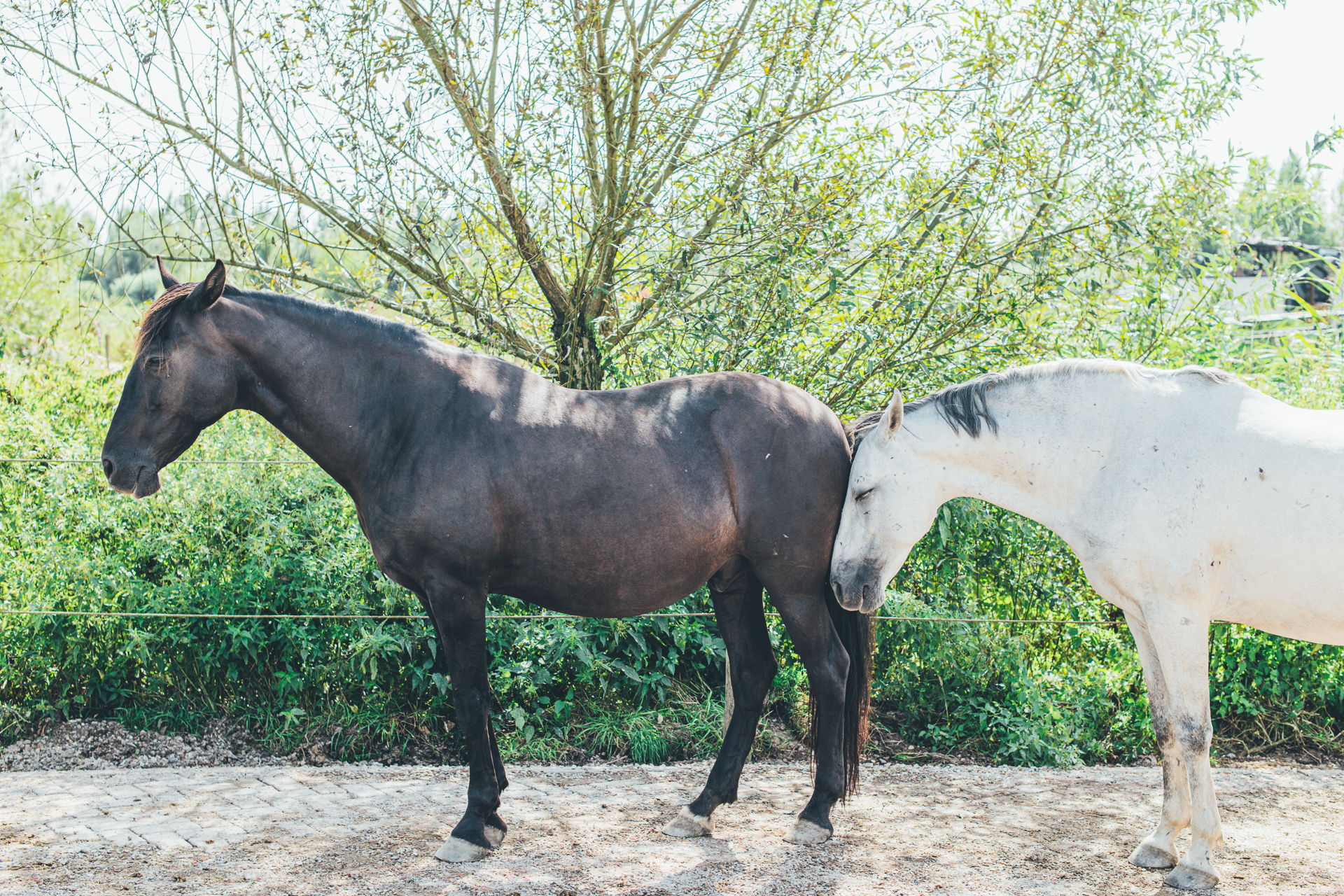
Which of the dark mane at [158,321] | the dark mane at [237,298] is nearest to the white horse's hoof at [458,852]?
the dark mane at [237,298]

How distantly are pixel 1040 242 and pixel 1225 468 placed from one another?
1.92 metres

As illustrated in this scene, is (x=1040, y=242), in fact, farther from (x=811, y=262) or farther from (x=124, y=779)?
(x=124, y=779)

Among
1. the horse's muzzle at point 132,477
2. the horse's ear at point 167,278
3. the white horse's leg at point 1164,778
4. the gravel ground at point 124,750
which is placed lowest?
the gravel ground at point 124,750

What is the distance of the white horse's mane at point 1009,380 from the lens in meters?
3.19

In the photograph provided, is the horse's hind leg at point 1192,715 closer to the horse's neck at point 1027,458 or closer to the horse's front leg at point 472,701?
the horse's neck at point 1027,458

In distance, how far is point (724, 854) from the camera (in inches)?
127

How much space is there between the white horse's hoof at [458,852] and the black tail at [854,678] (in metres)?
1.30

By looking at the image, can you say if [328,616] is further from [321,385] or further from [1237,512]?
[1237,512]

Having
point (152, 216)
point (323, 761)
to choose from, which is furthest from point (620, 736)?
point (152, 216)

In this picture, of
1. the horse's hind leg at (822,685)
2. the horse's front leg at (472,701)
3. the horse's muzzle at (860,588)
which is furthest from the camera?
the horse's hind leg at (822,685)

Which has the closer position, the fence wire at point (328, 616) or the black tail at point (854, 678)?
the black tail at point (854, 678)

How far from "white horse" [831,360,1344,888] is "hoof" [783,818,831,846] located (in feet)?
2.70

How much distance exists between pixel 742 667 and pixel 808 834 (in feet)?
2.16

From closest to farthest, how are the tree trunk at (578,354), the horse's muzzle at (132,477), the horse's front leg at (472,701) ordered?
1. the horse's muzzle at (132,477)
2. the horse's front leg at (472,701)
3. the tree trunk at (578,354)
